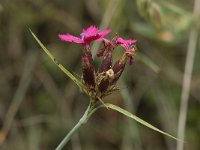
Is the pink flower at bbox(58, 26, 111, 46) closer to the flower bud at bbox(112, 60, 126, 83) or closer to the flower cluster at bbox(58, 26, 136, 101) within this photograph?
the flower cluster at bbox(58, 26, 136, 101)

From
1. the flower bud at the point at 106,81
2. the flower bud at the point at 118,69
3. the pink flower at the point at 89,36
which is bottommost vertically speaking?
the flower bud at the point at 106,81

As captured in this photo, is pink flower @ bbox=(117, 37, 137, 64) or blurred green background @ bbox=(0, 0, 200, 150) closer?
pink flower @ bbox=(117, 37, 137, 64)

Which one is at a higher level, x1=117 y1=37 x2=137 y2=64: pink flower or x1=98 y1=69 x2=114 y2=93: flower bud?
x1=117 y1=37 x2=137 y2=64: pink flower

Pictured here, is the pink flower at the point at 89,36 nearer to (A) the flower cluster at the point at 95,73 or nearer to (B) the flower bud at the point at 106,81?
(A) the flower cluster at the point at 95,73

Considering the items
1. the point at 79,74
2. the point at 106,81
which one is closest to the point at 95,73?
the point at 106,81

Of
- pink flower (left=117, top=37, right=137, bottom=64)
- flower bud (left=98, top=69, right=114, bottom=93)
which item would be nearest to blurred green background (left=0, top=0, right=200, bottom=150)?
pink flower (left=117, top=37, right=137, bottom=64)

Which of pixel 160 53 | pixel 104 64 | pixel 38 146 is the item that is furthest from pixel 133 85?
pixel 104 64

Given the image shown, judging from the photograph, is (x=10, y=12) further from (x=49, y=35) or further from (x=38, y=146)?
(x=38, y=146)

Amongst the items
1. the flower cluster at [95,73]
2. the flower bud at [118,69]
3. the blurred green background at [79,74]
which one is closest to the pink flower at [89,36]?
the flower cluster at [95,73]

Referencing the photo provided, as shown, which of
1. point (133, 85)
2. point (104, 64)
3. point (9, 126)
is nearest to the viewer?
point (104, 64)
